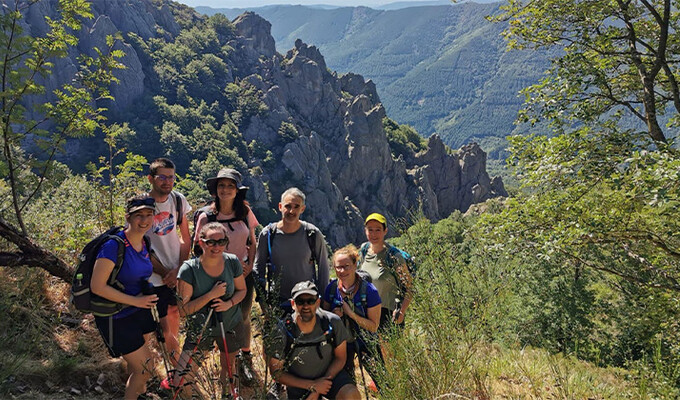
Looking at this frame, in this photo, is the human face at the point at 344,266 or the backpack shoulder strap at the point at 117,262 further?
the human face at the point at 344,266

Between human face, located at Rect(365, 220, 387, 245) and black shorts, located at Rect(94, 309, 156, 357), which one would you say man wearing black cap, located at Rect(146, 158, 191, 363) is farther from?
human face, located at Rect(365, 220, 387, 245)

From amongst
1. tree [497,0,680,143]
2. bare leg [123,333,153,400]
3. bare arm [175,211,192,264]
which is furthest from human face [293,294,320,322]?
tree [497,0,680,143]

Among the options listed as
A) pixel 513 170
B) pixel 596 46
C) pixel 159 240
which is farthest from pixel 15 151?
pixel 596 46

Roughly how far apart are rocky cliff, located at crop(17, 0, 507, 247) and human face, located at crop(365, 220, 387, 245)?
63137mm

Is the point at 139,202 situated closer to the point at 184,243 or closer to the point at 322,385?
the point at 184,243

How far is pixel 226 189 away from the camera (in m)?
3.79

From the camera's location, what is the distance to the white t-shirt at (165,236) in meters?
3.58

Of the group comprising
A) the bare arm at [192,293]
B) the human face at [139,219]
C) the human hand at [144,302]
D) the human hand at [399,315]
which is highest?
the human face at [139,219]

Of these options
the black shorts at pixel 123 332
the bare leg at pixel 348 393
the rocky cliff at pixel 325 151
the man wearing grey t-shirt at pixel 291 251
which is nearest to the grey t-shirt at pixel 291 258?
the man wearing grey t-shirt at pixel 291 251

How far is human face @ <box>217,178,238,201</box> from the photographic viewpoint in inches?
149

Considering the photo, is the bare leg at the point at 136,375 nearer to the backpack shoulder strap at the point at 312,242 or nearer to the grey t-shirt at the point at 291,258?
the grey t-shirt at the point at 291,258

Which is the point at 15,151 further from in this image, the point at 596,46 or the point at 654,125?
the point at 654,125

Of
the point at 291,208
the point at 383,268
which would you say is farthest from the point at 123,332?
the point at 383,268

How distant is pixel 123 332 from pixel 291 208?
1.76m
